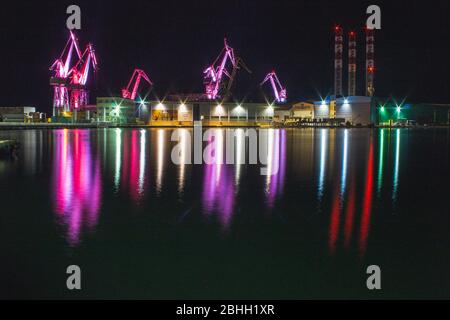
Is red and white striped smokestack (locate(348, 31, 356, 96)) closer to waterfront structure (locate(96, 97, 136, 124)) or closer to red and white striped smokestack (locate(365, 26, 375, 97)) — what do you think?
red and white striped smokestack (locate(365, 26, 375, 97))

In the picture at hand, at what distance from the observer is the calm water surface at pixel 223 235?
190 inches

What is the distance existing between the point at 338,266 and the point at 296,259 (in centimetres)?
43

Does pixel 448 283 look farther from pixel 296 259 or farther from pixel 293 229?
pixel 293 229

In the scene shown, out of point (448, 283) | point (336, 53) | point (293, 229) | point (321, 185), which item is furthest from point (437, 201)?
point (336, 53)

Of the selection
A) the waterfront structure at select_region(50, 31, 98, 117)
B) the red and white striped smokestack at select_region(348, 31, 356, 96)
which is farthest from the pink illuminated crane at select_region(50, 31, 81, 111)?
the red and white striped smokestack at select_region(348, 31, 356, 96)

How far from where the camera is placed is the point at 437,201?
8.99m

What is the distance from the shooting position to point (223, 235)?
6.42 m

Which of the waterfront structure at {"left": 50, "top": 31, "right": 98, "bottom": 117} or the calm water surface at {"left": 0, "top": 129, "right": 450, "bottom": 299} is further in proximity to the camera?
the waterfront structure at {"left": 50, "top": 31, "right": 98, "bottom": 117}

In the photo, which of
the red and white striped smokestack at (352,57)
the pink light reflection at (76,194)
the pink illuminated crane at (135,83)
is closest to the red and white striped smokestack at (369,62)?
the red and white striped smokestack at (352,57)

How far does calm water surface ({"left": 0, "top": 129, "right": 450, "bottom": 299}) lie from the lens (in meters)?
4.83

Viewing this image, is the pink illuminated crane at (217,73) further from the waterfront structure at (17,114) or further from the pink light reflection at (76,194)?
the pink light reflection at (76,194)

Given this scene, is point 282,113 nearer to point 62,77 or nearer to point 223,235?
point 62,77

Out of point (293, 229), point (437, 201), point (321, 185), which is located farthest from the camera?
point (321, 185)

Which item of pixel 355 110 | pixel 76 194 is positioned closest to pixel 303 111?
pixel 355 110
